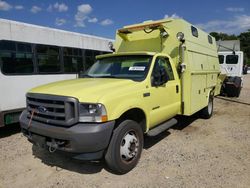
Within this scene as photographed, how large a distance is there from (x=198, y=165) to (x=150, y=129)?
3.99 feet

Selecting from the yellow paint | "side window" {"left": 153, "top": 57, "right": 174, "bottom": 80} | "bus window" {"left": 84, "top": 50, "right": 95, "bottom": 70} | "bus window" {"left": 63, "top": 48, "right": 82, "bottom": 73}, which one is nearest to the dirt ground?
the yellow paint

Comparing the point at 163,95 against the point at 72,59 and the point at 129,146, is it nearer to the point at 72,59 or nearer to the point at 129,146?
the point at 129,146

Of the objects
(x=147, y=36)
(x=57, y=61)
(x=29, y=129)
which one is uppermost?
(x=147, y=36)

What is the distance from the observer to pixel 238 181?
4.02 m

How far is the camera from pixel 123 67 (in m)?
5.26

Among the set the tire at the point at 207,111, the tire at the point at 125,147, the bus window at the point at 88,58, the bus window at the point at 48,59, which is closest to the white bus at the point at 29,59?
the bus window at the point at 48,59

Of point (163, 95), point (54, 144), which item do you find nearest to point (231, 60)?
point (163, 95)

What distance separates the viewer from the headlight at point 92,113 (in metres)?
3.69

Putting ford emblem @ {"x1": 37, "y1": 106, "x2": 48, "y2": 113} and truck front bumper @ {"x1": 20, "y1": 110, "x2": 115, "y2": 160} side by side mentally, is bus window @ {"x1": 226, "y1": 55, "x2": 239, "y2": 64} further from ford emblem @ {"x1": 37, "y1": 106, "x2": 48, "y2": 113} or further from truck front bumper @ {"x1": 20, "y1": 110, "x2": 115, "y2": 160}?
ford emblem @ {"x1": 37, "y1": 106, "x2": 48, "y2": 113}

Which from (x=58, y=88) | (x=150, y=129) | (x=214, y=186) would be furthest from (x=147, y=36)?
(x=214, y=186)

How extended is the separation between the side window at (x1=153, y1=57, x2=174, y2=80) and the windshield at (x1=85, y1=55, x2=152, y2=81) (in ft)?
0.72

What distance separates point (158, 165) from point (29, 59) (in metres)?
4.78

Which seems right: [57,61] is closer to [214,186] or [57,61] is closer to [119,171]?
[119,171]

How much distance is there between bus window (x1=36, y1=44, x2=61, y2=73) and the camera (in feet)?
23.8
